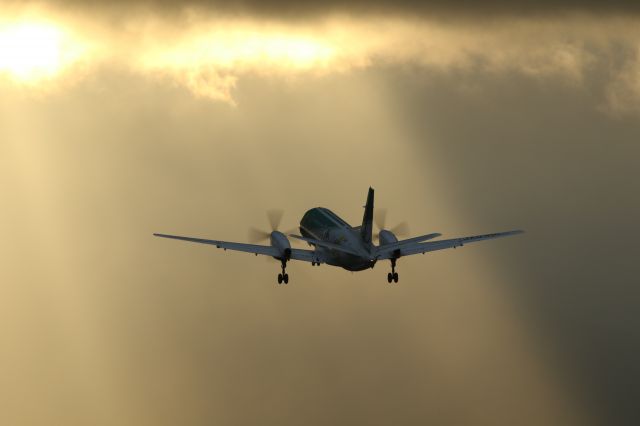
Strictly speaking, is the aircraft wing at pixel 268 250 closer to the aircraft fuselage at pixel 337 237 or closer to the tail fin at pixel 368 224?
the aircraft fuselage at pixel 337 237

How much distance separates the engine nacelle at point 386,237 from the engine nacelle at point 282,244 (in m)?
9.45

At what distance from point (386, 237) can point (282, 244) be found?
10.6 m

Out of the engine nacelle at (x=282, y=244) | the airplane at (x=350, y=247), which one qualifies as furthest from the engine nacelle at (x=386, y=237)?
the engine nacelle at (x=282, y=244)

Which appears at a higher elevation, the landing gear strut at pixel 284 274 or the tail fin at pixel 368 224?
the tail fin at pixel 368 224

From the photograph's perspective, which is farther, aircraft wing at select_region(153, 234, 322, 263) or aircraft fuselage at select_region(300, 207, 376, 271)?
aircraft wing at select_region(153, 234, 322, 263)

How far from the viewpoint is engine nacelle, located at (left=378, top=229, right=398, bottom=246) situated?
118750mm

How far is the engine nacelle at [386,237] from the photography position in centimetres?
11875

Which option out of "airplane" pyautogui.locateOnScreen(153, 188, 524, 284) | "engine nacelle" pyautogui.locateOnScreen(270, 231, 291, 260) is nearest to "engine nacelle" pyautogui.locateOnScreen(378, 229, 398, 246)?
"airplane" pyautogui.locateOnScreen(153, 188, 524, 284)

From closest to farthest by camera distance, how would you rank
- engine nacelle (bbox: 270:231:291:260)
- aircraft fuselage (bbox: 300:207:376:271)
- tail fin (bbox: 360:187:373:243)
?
aircraft fuselage (bbox: 300:207:376:271), tail fin (bbox: 360:187:373:243), engine nacelle (bbox: 270:231:291:260)

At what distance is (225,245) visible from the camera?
121188 mm

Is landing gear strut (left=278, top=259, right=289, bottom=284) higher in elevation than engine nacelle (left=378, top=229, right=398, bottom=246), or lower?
lower

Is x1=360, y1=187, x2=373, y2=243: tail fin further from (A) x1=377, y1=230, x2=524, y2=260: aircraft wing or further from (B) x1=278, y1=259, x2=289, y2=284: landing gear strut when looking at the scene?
(B) x1=278, y1=259, x2=289, y2=284: landing gear strut

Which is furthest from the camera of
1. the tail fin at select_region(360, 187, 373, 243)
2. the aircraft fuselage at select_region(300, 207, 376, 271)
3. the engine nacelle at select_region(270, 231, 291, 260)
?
the engine nacelle at select_region(270, 231, 291, 260)

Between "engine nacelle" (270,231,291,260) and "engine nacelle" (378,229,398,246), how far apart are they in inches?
372
